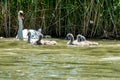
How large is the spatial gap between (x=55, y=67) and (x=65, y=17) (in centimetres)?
892

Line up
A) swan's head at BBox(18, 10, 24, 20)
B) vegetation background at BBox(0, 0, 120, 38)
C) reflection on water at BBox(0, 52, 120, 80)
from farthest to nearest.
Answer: vegetation background at BBox(0, 0, 120, 38), swan's head at BBox(18, 10, 24, 20), reflection on water at BBox(0, 52, 120, 80)

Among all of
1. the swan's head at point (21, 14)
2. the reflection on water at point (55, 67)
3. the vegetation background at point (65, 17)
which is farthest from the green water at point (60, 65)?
the vegetation background at point (65, 17)

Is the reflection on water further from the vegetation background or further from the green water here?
the vegetation background

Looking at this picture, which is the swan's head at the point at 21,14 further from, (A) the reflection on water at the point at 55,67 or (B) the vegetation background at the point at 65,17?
(A) the reflection on water at the point at 55,67

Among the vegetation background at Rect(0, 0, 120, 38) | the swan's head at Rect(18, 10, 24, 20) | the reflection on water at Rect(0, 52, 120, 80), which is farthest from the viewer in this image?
the vegetation background at Rect(0, 0, 120, 38)

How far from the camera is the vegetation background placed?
1700 cm

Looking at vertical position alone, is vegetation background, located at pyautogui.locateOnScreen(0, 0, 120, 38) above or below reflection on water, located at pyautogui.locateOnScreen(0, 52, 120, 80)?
above

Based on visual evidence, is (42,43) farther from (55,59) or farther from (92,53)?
(55,59)

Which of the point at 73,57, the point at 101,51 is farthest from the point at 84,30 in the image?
the point at 73,57

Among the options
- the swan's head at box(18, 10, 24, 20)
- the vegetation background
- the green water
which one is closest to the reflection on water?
the green water

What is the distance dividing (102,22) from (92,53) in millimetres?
5977

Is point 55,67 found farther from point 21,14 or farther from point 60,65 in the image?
point 21,14

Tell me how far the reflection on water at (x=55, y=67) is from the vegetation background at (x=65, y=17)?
6.36m

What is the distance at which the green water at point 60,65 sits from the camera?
7629 millimetres
